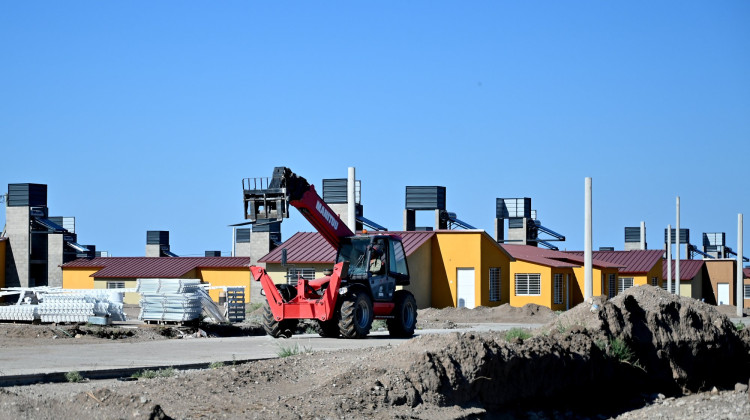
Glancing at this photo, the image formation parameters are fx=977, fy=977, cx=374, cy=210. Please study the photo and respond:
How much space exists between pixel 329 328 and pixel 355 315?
115cm

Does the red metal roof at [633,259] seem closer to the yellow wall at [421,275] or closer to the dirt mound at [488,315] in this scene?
the yellow wall at [421,275]

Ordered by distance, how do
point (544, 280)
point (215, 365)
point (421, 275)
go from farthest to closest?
point (544, 280) < point (421, 275) < point (215, 365)

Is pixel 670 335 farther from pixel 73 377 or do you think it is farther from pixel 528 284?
pixel 528 284

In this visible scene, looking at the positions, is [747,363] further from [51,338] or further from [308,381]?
[51,338]

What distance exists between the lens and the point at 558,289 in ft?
157

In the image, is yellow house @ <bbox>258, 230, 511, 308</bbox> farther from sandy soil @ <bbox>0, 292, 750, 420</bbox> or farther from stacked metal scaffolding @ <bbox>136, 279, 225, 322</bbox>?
sandy soil @ <bbox>0, 292, 750, 420</bbox>

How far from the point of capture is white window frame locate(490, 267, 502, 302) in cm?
4528

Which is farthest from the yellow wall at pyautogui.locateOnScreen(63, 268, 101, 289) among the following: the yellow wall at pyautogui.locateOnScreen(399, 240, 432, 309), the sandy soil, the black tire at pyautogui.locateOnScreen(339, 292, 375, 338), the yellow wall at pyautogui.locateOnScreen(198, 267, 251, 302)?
the black tire at pyautogui.locateOnScreen(339, 292, 375, 338)

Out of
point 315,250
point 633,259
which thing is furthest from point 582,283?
point 315,250

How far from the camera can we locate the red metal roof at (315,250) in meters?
42.9

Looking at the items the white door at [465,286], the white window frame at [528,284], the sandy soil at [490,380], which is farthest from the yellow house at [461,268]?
the sandy soil at [490,380]

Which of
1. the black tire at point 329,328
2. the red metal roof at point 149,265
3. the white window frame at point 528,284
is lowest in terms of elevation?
the black tire at point 329,328

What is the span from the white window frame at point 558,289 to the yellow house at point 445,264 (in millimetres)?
3930

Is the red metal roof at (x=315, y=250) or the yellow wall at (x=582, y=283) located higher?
the red metal roof at (x=315, y=250)
